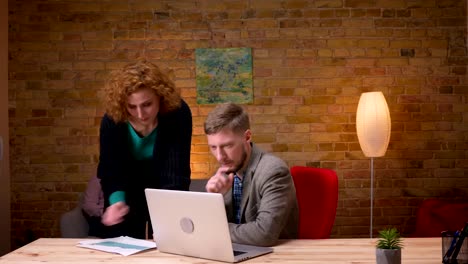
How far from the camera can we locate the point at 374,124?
4965 mm

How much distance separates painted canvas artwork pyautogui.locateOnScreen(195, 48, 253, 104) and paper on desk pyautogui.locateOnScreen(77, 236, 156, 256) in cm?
288

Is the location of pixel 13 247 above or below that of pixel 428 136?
below

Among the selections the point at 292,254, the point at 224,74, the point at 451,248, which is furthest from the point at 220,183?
the point at 224,74

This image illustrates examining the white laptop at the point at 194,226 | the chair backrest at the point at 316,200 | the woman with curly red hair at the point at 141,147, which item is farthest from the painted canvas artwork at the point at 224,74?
the white laptop at the point at 194,226

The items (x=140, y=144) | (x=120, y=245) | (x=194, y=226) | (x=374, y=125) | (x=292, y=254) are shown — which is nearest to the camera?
(x=194, y=226)

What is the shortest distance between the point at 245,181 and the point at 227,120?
0.29m

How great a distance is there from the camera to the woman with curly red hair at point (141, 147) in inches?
110

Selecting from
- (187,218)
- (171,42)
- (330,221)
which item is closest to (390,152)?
(171,42)

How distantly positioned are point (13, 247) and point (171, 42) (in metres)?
2.24

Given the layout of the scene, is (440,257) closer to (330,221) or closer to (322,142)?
(330,221)

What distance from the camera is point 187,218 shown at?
2170 mm

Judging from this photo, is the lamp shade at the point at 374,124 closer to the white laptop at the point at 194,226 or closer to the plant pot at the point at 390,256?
the white laptop at the point at 194,226

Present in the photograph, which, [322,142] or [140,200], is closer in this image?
[140,200]

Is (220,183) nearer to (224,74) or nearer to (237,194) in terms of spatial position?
(237,194)
